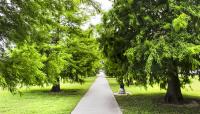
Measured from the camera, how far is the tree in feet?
48.4

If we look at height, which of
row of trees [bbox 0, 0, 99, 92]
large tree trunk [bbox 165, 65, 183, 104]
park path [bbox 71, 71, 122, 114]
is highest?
row of trees [bbox 0, 0, 99, 92]

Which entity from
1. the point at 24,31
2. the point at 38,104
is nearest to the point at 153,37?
the point at 38,104

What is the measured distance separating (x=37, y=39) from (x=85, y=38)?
2234cm

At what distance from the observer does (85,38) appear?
29.2m

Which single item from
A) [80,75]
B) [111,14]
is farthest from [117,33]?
[80,75]

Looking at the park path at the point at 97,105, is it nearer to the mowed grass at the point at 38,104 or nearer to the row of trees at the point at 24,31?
the mowed grass at the point at 38,104

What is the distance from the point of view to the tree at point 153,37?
1475 cm

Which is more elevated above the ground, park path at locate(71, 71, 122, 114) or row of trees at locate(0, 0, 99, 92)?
row of trees at locate(0, 0, 99, 92)

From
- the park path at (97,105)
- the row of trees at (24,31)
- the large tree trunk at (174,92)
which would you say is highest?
the row of trees at (24,31)

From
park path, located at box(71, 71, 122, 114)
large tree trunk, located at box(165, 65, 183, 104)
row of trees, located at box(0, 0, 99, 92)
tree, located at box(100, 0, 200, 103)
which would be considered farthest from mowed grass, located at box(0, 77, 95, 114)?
large tree trunk, located at box(165, 65, 183, 104)

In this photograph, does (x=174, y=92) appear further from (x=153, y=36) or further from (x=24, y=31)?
(x=24, y=31)

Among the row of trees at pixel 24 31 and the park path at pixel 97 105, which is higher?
the row of trees at pixel 24 31

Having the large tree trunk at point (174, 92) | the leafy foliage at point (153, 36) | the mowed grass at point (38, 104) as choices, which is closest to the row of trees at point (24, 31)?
the mowed grass at point (38, 104)

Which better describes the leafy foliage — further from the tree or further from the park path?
the park path
